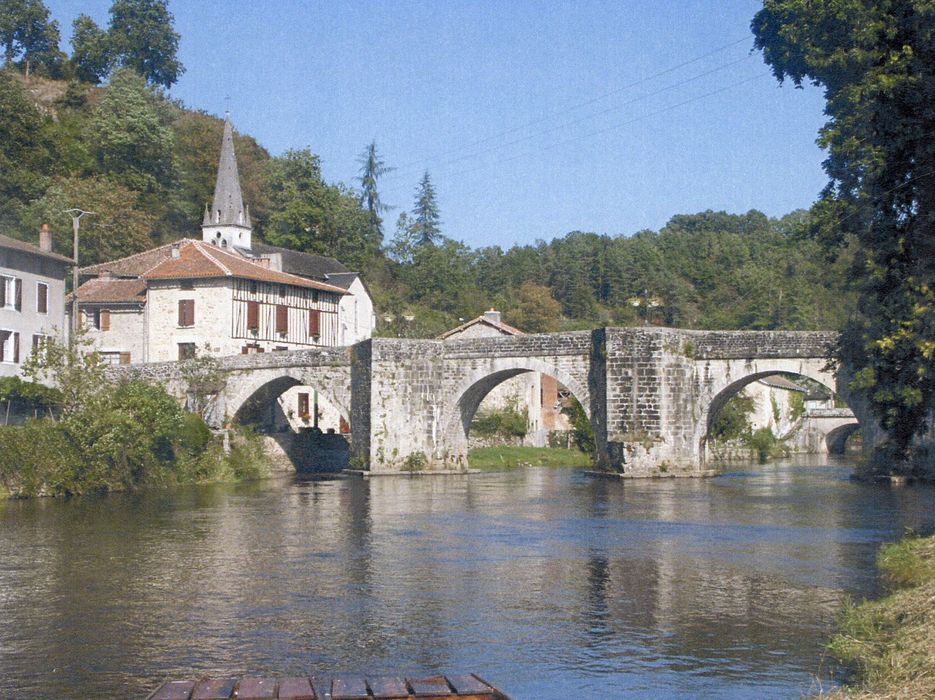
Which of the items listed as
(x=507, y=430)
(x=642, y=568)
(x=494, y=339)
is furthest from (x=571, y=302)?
(x=642, y=568)

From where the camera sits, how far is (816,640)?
11.3 m

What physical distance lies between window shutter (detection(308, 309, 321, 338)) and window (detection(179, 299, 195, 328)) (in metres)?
5.60

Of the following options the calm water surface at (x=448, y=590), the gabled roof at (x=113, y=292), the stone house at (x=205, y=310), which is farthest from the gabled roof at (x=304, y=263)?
the calm water surface at (x=448, y=590)

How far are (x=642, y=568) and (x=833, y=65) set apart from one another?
34.8 ft

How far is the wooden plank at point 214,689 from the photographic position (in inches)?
284

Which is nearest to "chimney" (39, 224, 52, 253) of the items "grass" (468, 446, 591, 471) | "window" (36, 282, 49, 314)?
"window" (36, 282, 49, 314)

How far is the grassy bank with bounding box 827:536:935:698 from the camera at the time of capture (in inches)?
324

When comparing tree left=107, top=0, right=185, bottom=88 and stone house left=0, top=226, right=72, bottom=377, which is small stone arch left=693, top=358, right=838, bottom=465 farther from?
tree left=107, top=0, right=185, bottom=88

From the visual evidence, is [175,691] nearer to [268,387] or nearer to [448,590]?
[448,590]

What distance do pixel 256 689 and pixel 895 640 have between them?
18.4ft

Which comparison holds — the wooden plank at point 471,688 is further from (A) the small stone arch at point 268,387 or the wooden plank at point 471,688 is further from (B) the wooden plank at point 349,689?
(A) the small stone arch at point 268,387

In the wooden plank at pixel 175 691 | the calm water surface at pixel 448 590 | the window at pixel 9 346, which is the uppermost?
the window at pixel 9 346

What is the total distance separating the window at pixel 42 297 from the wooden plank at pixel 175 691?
31496 mm

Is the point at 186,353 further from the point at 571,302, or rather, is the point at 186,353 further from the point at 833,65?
the point at 571,302
